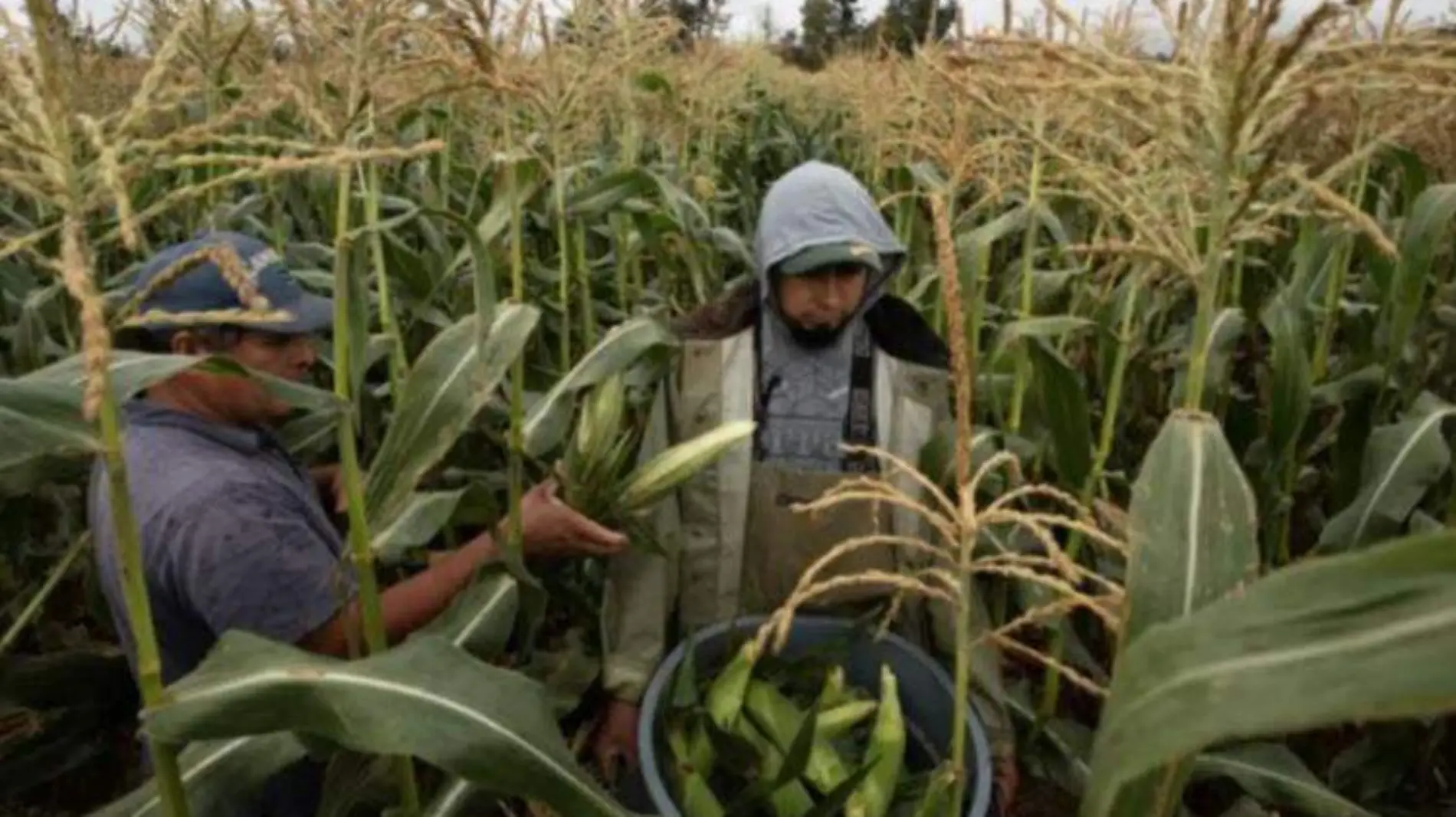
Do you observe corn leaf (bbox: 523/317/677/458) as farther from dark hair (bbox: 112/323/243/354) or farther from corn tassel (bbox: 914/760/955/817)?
corn tassel (bbox: 914/760/955/817)

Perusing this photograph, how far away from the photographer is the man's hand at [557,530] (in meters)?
2.48

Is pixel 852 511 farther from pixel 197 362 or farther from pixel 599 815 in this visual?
pixel 197 362

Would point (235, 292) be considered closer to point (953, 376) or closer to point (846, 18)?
point (953, 376)

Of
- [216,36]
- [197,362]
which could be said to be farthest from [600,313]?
[197,362]

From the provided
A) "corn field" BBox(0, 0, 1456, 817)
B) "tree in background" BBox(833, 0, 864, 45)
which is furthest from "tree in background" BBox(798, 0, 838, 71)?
"corn field" BBox(0, 0, 1456, 817)

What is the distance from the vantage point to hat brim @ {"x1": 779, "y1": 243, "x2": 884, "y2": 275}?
284 centimetres

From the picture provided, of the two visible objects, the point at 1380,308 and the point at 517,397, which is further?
the point at 1380,308

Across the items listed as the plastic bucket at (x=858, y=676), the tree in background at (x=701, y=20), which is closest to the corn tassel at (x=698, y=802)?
the plastic bucket at (x=858, y=676)

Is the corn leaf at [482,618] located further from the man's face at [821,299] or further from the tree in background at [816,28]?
the tree in background at [816,28]

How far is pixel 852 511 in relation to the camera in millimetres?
3066

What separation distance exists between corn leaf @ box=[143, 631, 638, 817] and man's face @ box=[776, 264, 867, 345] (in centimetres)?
165

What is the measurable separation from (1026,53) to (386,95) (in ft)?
7.11

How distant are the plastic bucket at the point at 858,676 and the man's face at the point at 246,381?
3.23 ft

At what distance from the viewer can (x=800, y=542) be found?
3.05 meters
